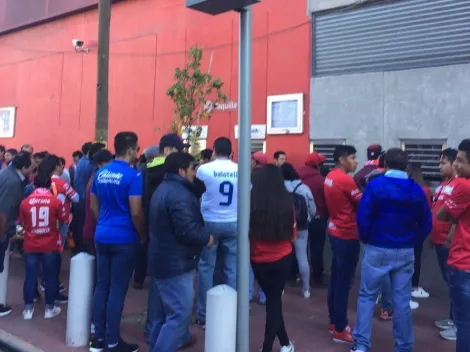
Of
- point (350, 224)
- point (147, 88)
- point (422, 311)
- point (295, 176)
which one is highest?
point (147, 88)

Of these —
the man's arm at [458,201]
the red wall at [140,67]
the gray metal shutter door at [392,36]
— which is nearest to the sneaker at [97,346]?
the man's arm at [458,201]

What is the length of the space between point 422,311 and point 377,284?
2390 millimetres

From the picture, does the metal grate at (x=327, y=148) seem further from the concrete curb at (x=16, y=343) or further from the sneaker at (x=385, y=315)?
the concrete curb at (x=16, y=343)

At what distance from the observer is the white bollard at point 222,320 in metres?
4.31

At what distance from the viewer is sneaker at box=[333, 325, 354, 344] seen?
18.1 ft

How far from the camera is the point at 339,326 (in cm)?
556

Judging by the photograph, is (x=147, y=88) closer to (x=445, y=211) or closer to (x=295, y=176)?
(x=295, y=176)

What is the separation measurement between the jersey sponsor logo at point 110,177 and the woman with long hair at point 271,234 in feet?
4.14

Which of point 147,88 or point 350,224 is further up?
point 147,88

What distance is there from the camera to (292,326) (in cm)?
615

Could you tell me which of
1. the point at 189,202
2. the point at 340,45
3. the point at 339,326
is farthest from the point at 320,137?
the point at 189,202

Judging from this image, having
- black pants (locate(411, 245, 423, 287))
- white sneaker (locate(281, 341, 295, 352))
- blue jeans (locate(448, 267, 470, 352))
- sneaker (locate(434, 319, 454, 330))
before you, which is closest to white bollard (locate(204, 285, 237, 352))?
white sneaker (locate(281, 341, 295, 352))

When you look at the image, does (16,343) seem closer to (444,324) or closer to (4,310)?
(4,310)

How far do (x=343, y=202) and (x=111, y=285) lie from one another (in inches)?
97.9
